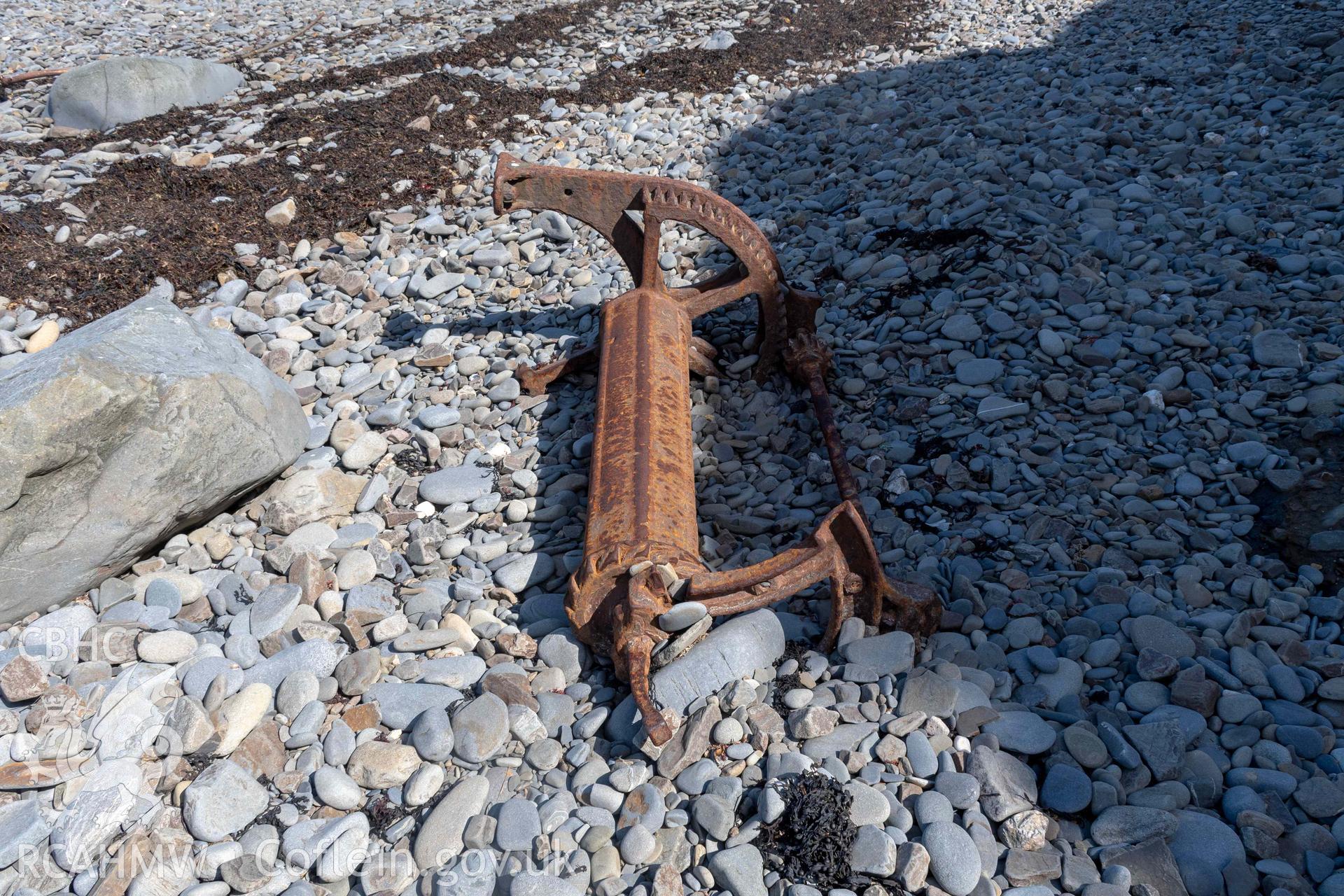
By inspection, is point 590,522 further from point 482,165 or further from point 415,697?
point 482,165

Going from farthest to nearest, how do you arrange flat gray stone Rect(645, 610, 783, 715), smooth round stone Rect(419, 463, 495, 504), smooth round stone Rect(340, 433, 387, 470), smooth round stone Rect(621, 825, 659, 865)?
smooth round stone Rect(340, 433, 387, 470)
smooth round stone Rect(419, 463, 495, 504)
flat gray stone Rect(645, 610, 783, 715)
smooth round stone Rect(621, 825, 659, 865)

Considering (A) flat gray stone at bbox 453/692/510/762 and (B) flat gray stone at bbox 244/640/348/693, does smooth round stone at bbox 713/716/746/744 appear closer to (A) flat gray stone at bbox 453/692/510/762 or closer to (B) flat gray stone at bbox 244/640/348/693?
(A) flat gray stone at bbox 453/692/510/762

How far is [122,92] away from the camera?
25.9 ft

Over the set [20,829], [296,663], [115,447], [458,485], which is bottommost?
[458,485]

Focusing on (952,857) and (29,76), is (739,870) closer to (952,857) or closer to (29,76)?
(952,857)

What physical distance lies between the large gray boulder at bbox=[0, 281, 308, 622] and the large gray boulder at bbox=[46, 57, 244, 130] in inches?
212

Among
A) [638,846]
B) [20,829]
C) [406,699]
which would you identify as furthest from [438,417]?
[638,846]

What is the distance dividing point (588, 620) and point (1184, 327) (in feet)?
10.9

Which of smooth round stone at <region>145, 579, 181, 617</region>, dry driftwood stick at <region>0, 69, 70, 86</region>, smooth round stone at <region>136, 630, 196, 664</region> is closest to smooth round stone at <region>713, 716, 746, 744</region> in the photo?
smooth round stone at <region>136, 630, 196, 664</region>

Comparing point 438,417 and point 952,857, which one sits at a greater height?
point 952,857

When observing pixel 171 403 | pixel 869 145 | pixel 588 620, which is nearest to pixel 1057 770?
pixel 588 620

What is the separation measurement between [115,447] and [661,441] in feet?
6.57

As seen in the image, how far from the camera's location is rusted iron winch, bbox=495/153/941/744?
287cm

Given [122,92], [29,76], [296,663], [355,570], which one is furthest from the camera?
[29,76]
